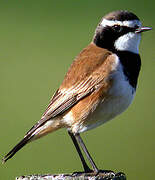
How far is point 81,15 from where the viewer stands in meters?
13.6

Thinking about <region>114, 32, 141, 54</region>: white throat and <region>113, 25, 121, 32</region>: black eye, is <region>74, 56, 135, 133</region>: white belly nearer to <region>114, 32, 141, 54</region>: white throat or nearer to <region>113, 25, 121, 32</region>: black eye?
<region>114, 32, 141, 54</region>: white throat

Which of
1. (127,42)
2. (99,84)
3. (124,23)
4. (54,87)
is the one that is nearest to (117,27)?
(124,23)

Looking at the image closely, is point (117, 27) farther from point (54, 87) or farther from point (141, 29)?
point (54, 87)

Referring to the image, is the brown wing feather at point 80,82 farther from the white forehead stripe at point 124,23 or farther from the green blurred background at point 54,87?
the green blurred background at point 54,87

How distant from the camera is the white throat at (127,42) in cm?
698

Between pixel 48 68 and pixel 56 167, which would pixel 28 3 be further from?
pixel 56 167

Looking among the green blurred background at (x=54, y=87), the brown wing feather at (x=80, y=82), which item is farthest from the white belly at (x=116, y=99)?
the green blurred background at (x=54, y=87)

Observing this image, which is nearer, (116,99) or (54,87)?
(116,99)

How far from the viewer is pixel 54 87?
10.9 metres

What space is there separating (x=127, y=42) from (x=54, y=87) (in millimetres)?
4047

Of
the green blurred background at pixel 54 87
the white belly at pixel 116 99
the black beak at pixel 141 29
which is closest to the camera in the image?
the white belly at pixel 116 99

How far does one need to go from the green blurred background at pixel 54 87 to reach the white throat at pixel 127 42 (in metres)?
2.66

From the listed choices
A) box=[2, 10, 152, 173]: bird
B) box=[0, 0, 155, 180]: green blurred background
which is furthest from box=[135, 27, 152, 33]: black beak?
box=[0, 0, 155, 180]: green blurred background

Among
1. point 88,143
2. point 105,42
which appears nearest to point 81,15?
point 88,143
